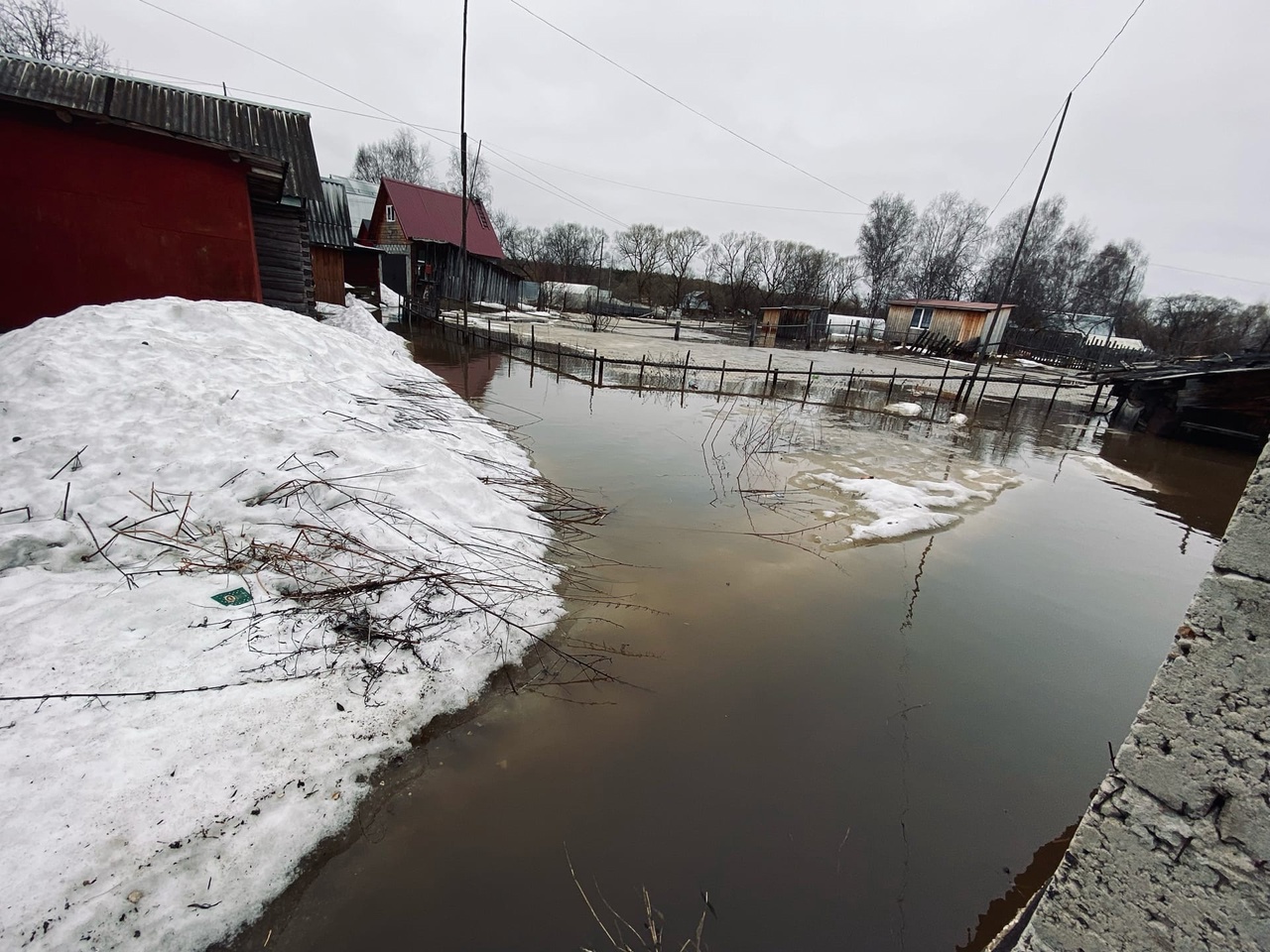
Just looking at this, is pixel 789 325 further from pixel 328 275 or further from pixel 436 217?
pixel 328 275

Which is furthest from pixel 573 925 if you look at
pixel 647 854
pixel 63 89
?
pixel 63 89

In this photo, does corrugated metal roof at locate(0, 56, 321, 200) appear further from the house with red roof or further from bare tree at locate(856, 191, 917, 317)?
bare tree at locate(856, 191, 917, 317)

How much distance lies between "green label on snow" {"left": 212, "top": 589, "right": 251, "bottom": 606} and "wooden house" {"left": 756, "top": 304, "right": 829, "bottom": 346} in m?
38.6

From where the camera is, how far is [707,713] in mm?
3783

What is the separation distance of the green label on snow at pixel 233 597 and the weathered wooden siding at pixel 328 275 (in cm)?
1966

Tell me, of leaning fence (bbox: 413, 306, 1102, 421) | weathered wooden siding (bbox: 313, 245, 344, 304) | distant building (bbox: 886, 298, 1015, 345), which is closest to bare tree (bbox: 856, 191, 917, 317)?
distant building (bbox: 886, 298, 1015, 345)

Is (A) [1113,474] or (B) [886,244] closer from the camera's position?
(A) [1113,474]

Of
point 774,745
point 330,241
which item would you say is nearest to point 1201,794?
point 774,745

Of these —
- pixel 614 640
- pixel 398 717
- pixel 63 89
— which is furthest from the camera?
pixel 63 89

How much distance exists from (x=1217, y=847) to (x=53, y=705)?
4826 millimetres

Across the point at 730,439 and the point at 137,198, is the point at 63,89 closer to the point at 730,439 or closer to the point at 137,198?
the point at 137,198

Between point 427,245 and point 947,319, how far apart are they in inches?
1435

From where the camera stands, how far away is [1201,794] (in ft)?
4.46

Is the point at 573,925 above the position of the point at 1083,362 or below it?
below
